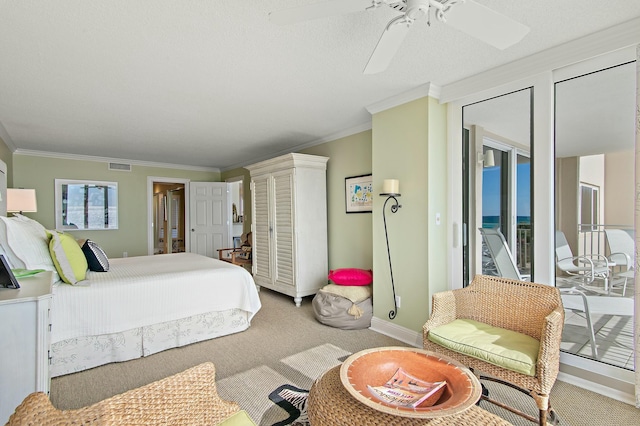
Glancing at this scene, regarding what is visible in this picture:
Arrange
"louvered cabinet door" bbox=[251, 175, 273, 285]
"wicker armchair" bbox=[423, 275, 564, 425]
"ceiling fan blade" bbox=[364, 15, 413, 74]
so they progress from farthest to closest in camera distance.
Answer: "louvered cabinet door" bbox=[251, 175, 273, 285] < "wicker armchair" bbox=[423, 275, 564, 425] < "ceiling fan blade" bbox=[364, 15, 413, 74]

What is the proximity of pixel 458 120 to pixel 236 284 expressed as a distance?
268 cm

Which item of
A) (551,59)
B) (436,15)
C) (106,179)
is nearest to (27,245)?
(436,15)

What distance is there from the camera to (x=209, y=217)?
276 inches

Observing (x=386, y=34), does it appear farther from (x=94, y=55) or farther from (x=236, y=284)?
(x=236, y=284)

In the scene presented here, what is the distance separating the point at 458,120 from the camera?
9.78ft

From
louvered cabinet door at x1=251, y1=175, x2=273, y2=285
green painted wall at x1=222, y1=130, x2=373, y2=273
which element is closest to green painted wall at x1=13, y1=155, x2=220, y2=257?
louvered cabinet door at x1=251, y1=175, x2=273, y2=285

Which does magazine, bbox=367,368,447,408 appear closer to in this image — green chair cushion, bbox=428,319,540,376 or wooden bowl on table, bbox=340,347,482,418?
wooden bowl on table, bbox=340,347,482,418

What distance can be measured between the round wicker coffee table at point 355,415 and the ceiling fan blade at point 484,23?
5.44 ft

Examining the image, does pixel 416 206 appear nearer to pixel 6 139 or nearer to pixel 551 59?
pixel 551 59

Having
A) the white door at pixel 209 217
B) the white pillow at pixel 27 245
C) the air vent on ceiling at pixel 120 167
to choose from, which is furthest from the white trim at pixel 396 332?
the air vent on ceiling at pixel 120 167

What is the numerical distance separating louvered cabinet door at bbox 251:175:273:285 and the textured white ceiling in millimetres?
1093

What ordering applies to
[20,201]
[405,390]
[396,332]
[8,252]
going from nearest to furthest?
[405,390]
[8,252]
[396,332]
[20,201]

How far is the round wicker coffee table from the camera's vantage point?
1.19 metres

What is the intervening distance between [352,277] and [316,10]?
287 centimetres
